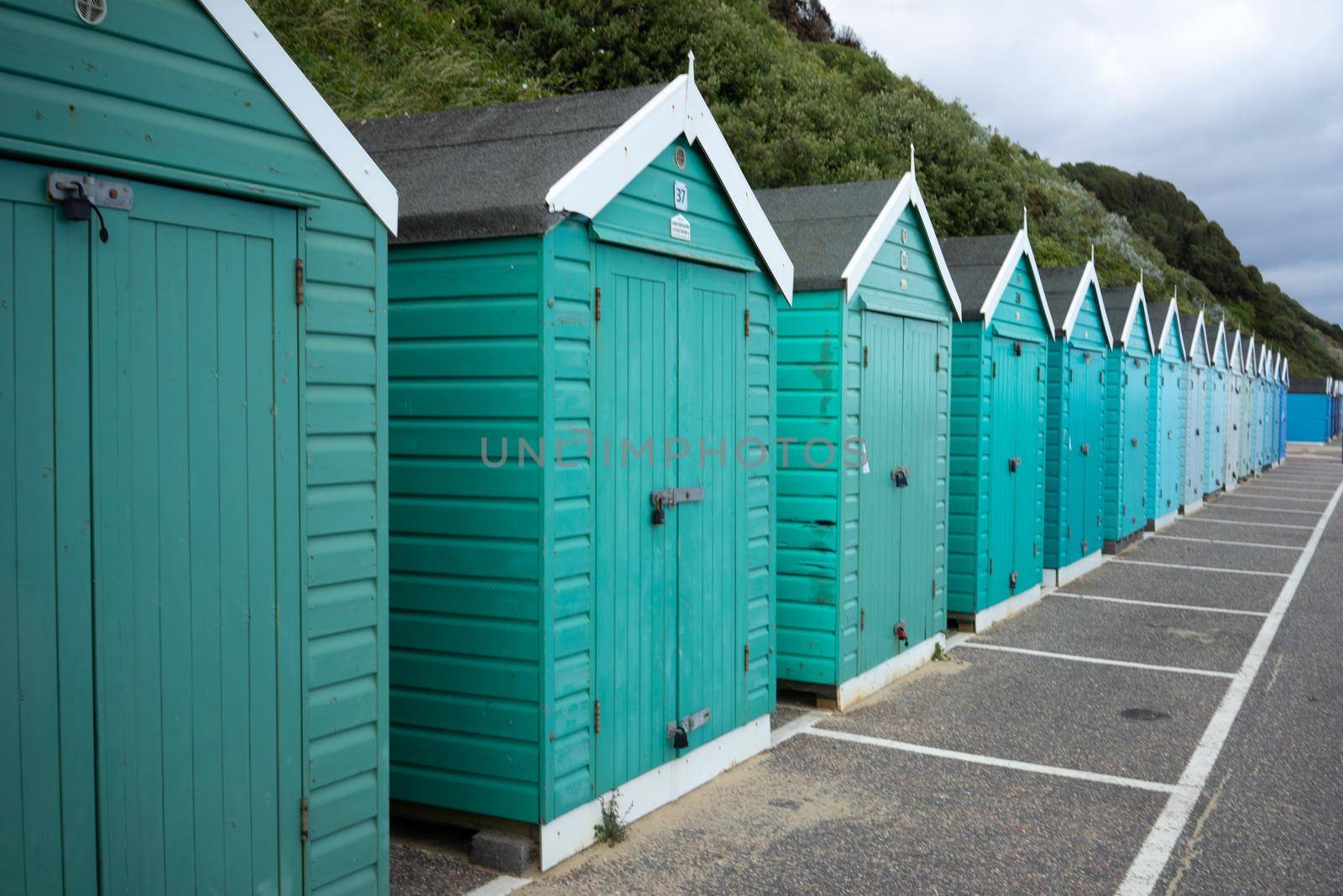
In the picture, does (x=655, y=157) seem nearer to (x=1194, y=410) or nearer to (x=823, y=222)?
(x=823, y=222)

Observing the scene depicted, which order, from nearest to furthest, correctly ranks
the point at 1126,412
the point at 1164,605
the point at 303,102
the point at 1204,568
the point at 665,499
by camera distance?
the point at 303,102
the point at 665,499
the point at 1164,605
the point at 1204,568
the point at 1126,412

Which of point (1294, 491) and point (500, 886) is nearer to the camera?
point (500, 886)

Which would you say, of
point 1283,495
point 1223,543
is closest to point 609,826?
point 1223,543

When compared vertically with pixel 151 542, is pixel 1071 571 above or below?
below

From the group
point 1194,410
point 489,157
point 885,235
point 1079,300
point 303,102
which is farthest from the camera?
point 1194,410

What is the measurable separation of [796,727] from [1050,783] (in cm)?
157

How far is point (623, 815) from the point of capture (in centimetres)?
528

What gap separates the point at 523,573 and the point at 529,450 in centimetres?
50

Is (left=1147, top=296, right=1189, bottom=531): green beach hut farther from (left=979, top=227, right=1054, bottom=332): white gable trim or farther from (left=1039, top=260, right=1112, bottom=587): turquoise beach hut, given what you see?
(left=979, top=227, right=1054, bottom=332): white gable trim

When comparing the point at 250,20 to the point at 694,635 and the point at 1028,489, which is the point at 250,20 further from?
the point at 1028,489

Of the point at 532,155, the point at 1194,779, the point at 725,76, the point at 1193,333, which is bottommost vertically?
the point at 1194,779

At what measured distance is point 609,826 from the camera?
5.11m

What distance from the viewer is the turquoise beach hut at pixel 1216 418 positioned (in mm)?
23547

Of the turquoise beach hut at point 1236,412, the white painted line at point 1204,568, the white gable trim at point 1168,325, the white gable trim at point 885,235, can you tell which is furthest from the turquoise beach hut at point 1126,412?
the turquoise beach hut at point 1236,412
